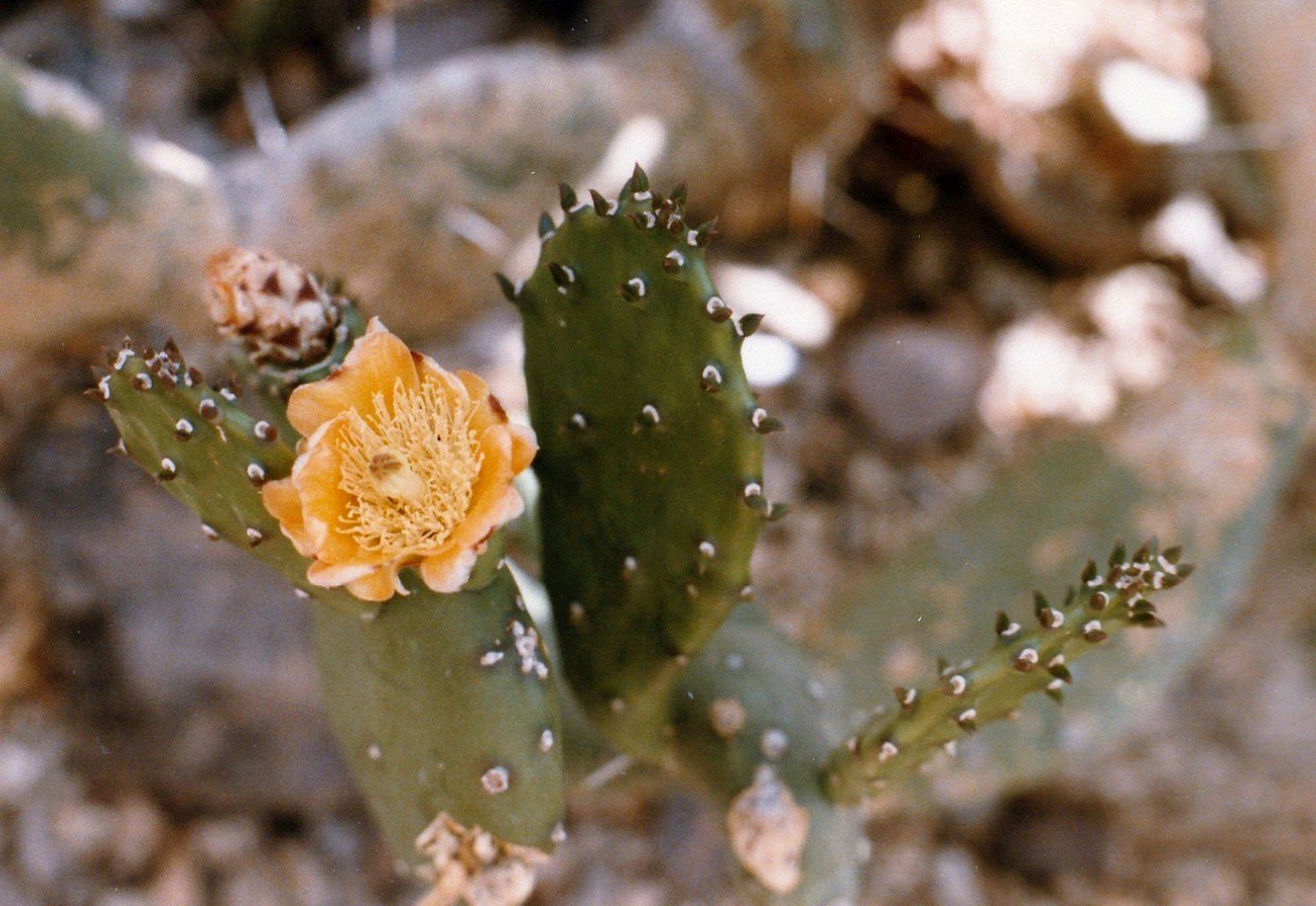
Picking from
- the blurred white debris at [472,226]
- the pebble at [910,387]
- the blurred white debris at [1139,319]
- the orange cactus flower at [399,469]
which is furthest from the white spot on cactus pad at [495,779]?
the blurred white debris at [1139,319]

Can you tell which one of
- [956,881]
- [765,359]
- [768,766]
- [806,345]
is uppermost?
[768,766]

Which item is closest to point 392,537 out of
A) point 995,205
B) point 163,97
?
point 163,97

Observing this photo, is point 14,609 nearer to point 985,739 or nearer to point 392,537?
point 392,537

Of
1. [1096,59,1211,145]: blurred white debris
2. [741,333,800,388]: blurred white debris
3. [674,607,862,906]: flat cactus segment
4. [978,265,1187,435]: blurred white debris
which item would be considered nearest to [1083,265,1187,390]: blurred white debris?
[978,265,1187,435]: blurred white debris

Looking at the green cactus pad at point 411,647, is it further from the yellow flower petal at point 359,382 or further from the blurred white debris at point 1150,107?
the blurred white debris at point 1150,107

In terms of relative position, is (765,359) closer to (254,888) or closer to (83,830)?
(254,888)

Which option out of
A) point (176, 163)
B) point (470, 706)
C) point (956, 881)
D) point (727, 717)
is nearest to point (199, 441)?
point (470, 706)
